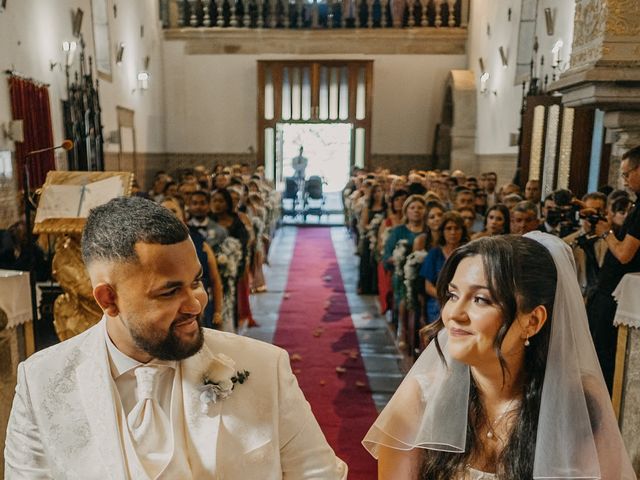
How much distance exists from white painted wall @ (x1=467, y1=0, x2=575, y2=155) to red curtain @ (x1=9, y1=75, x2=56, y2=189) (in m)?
7.30

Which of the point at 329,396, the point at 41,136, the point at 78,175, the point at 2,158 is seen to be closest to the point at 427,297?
the point at 329,396

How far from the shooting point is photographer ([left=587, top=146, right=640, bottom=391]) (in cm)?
345

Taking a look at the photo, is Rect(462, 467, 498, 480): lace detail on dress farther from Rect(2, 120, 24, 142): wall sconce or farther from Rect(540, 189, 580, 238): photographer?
Rect(2, 120, 24, 142): wall sconce

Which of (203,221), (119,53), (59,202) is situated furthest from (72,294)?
(119,53)

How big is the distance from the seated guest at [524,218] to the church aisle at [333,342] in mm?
1647

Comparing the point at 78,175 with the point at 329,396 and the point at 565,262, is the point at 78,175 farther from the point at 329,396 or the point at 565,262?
the point at 565,262

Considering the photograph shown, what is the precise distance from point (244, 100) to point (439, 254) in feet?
40.6

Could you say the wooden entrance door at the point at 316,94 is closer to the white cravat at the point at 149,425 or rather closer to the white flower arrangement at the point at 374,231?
the white flower arrangement at the point at 374,231

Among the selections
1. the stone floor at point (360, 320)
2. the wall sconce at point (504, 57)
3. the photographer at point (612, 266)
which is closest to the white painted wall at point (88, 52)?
the stone floor at point (360, 320)

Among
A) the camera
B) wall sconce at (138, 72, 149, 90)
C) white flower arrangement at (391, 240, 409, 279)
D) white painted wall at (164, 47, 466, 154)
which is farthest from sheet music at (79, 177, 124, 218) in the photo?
white painted wall at (164, 47, 466, 154)

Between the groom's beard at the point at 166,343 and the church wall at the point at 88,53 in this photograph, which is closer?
the groom's beard at the point at 166,343

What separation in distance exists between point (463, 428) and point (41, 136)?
25.4 ft

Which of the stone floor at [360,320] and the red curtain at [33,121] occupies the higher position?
the red curtain at [33,121]

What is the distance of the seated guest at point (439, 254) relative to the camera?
4568mm
